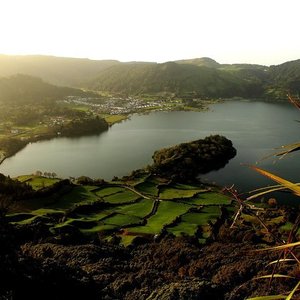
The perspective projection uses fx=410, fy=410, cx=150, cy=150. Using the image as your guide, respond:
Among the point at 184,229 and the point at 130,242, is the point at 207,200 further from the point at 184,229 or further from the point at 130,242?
the point at 130,242

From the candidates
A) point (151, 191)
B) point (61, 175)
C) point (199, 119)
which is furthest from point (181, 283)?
point (199, 119)

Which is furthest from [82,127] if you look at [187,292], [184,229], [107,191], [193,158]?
[187,292]

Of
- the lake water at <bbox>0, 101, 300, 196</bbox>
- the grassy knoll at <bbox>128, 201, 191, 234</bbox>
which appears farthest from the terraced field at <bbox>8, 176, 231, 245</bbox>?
the lake water at <bbox>0, 101, 300, 196</bbox>

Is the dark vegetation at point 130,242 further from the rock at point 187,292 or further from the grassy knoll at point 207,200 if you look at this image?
the grassy knoll at point 207,200

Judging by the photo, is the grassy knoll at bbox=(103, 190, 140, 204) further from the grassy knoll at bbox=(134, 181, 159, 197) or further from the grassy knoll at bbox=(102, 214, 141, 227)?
the grassy knoll at bbox=(102, 214, 141, 227)

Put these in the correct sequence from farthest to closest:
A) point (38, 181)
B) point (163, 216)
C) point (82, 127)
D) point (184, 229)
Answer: point (82, 127) → point (38, 181) → point (163, 216) → point (184, 229)

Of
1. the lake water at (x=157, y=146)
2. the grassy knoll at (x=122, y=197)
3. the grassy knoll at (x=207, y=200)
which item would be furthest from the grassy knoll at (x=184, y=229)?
the lake water at (x=157, y=146)
